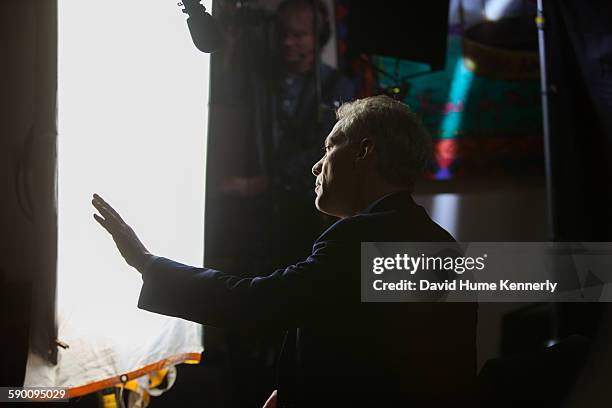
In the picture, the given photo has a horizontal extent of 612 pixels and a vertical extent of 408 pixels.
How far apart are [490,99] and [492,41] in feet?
0.96

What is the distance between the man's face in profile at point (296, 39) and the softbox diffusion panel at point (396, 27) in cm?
43

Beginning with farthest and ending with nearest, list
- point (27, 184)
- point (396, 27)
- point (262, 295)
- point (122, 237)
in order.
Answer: point (396, 27) < point (27, 184) < point (122, 237) < point (262, 295)

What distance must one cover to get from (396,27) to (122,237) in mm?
1771

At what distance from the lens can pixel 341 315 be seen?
0.85 metres

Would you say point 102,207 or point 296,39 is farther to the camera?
point 296,39

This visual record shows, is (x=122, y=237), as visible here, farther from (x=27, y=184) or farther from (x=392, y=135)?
(x=27, y=184)

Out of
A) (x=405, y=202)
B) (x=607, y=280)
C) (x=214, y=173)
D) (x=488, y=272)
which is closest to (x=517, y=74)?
(x=488, y=272)

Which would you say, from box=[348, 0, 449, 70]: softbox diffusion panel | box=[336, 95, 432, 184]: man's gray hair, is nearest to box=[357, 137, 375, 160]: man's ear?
box=[336, 95, 432, 184]: man's gray hair

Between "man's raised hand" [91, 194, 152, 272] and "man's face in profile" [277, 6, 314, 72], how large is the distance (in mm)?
1920

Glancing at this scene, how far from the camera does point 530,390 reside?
77 centimetres

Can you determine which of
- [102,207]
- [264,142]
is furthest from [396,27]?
[102,207]

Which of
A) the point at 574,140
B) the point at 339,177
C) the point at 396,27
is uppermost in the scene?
the point at 396,27

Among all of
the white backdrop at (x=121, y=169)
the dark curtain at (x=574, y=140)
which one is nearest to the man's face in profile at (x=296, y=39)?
the dark curtain at (x=574, y=140)

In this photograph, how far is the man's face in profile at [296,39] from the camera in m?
2.66
